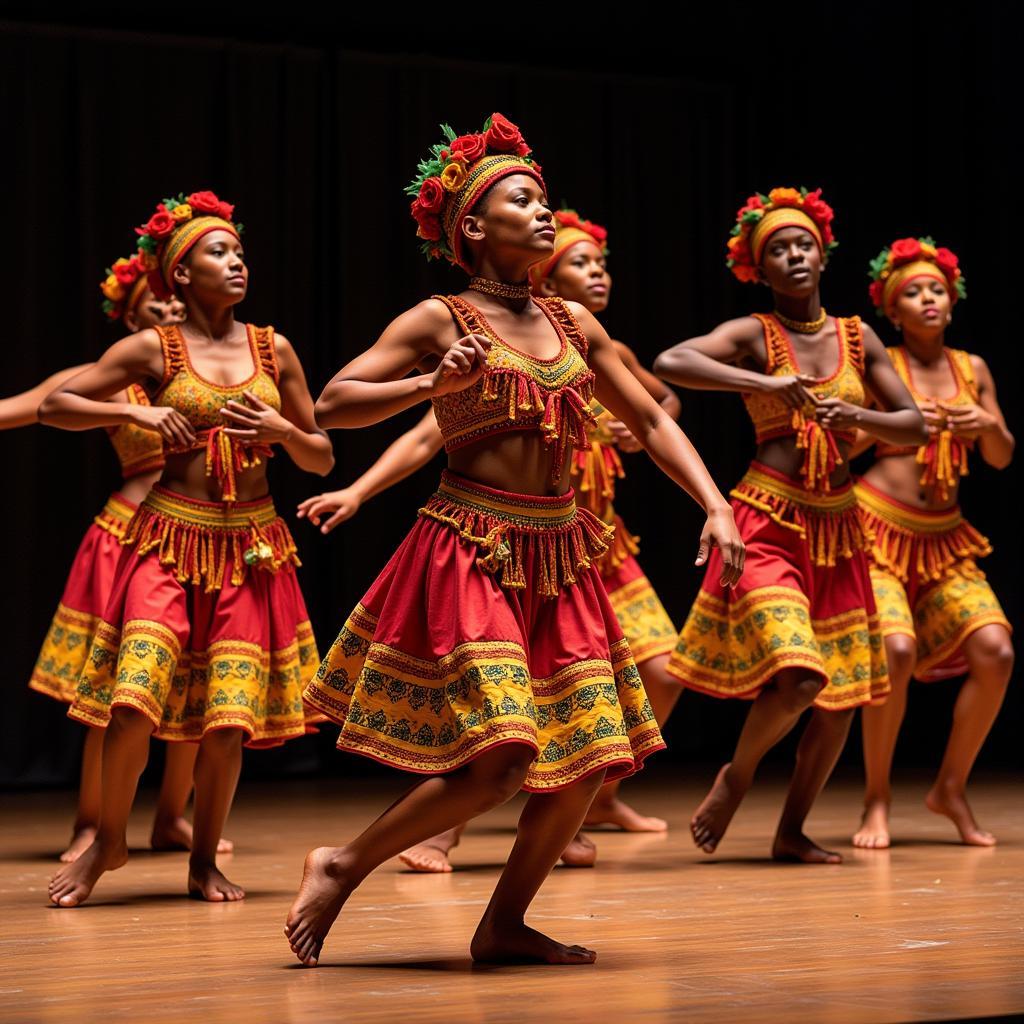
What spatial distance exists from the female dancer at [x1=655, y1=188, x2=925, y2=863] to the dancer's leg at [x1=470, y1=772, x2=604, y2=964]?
4.84 feet

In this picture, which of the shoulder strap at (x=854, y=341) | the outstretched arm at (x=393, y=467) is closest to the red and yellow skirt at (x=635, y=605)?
the outstretched arm at (x=393, y=467)

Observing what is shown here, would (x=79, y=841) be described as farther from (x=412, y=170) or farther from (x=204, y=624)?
(x=412, y=170)

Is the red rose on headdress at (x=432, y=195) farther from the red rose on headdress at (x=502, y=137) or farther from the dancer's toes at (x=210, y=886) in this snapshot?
the dancer's toes at (x=210, y=886)

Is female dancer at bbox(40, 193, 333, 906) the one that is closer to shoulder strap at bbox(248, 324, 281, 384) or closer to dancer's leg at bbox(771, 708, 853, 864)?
shoulder strap at bbox(248, 324, 281, 384)

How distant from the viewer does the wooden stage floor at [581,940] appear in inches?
116

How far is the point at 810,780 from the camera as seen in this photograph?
4.88 m

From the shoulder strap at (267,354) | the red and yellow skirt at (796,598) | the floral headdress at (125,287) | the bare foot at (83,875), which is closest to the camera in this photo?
the bare foot at (83,875)

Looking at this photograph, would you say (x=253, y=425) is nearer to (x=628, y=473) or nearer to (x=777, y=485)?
(x=777, y=485)

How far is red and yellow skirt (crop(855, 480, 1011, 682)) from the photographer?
5375 mm

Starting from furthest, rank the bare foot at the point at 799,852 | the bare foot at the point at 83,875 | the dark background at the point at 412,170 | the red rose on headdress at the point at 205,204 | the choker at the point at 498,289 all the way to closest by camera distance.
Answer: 1. the dark background at the point at 412,170
2. the bare foot at the point at 799,852
3. the red rose on headdress at the point at 205,204
4. the bare foot at the point at 83,875
5. the choker at the point at 498,289

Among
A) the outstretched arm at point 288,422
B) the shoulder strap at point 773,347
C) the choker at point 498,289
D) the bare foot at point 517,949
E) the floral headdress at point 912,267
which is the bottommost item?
the bare foot at point 517,949

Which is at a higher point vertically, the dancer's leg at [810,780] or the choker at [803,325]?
the choker at [803,325]

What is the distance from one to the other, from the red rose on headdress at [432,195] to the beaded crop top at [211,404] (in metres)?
1.02

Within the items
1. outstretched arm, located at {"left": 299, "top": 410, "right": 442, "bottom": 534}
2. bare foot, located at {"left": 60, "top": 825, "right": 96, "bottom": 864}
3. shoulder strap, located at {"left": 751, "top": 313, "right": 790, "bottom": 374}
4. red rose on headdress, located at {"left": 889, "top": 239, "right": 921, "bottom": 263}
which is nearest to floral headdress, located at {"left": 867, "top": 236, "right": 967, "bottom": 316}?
red rose on headdress, located at {"left": 889, "top": 239, "right": 921, "bottom": 263}
